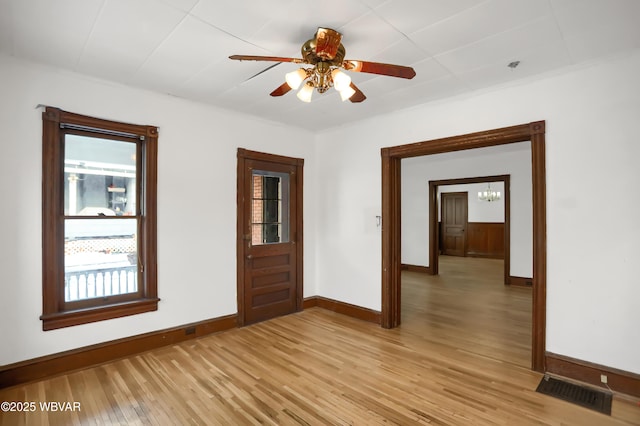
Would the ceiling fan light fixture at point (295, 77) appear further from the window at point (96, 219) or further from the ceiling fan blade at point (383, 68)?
the window at point (96, 219)

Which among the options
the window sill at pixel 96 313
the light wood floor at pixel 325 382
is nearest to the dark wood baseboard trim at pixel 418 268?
the light wood floor at pixel 325 382

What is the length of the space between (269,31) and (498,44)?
1769mm

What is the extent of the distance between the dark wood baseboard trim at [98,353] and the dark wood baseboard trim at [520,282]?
5.97m

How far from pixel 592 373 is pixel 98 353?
4.50m

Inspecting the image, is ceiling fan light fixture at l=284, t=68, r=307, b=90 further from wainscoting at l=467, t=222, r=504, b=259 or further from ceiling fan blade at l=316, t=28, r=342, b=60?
wainscoting at l=467, t=222, r=504, b=259

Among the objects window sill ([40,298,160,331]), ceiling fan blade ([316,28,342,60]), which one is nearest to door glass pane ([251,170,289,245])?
window sill ([40,298,160,331])

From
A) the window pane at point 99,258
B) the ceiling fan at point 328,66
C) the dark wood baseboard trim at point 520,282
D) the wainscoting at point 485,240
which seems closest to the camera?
the ceiling fan at point 328,66

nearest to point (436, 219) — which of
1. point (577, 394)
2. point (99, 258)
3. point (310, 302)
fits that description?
point (310, 302)

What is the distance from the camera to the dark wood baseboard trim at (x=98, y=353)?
2650 mm

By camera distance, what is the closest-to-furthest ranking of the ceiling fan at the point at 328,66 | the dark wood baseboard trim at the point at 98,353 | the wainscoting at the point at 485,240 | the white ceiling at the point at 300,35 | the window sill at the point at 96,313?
the white ceiling at the point at 300,35, the ceiling fan at the point at 328,66, the dark wood baseboard trim at the point at 98,353, the window sill at the point at 96,313, the wainscoting at the point at 485,240

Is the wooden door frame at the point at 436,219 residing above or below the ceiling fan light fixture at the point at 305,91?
below

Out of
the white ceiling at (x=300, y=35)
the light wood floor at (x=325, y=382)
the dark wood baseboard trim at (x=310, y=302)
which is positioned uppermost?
the white ceiling at (x=300, y=35)

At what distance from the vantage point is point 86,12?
81.0 inches

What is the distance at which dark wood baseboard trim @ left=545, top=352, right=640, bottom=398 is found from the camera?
2500 millimetres
